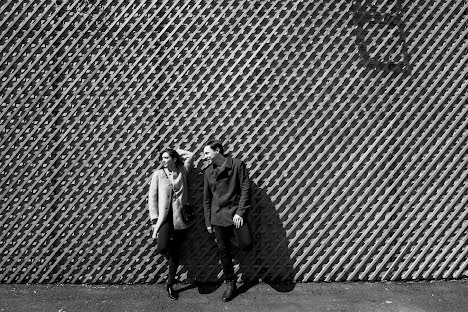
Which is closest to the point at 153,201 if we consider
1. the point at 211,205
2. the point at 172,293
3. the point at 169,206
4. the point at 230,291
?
the point at 169,206

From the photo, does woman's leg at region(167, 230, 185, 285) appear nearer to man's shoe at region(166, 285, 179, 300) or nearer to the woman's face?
man's shoe at region(166, 285, 179, 300)

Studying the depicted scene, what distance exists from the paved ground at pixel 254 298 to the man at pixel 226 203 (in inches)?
12.6

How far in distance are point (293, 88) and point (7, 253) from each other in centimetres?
388

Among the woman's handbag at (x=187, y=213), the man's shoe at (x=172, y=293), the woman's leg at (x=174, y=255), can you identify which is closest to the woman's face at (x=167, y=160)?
the woman's handbag at (x=187, y=213)

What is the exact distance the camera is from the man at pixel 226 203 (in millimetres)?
4863

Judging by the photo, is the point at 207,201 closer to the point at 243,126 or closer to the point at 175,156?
the point at 175,156

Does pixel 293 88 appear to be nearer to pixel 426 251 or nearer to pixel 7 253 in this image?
pixel 426 251

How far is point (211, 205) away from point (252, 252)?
0.84m

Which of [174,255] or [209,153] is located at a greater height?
[209,153]

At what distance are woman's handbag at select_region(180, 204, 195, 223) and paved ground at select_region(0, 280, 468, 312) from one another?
2.79ft

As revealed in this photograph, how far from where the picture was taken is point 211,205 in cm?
501

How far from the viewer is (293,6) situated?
534 cm

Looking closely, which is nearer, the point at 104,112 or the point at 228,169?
the point at 228,169

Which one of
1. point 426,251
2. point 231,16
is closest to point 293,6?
point 231,16
